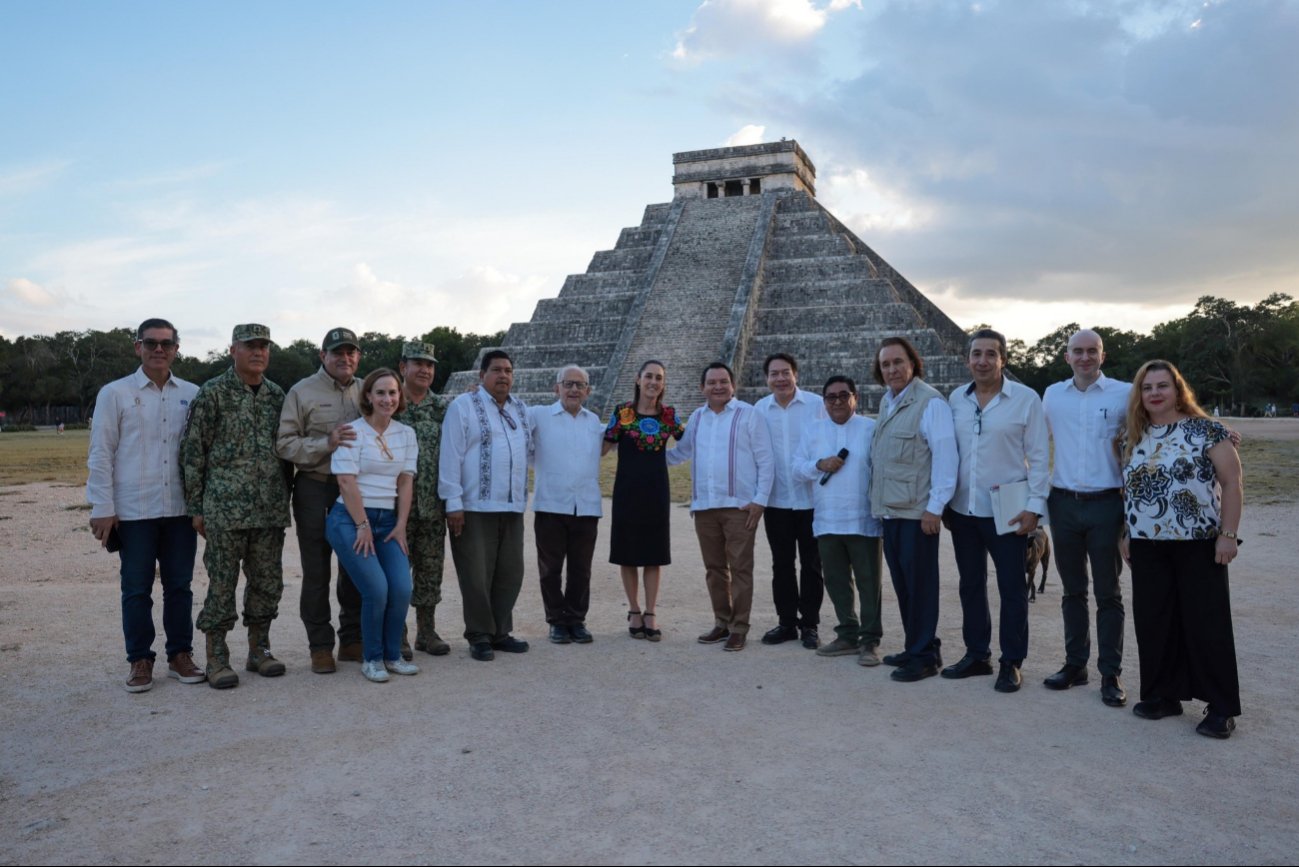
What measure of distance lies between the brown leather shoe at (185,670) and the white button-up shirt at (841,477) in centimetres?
325

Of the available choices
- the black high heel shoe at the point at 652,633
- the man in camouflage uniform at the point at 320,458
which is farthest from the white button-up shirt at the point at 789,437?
the man in camouflage uniform at the point at 320,458

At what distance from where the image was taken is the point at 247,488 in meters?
4.59

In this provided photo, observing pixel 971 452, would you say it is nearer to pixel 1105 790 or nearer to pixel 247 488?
pixel 1105 790

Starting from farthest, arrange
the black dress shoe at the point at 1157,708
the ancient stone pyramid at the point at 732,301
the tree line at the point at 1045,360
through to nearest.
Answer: the tree line at the point at 1045,360
the ancient stone pyramid at the point at 732,301
the black dress shoe at the point at 1157,708

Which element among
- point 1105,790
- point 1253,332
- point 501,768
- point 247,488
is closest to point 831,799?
point 1105,790

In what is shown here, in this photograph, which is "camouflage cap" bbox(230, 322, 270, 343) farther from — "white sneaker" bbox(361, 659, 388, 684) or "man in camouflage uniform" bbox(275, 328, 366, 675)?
"white sneaker" bbox(361, 659, 388, 684)

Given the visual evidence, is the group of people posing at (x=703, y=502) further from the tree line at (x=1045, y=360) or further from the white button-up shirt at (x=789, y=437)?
the tree line at (x=1045, y=360)

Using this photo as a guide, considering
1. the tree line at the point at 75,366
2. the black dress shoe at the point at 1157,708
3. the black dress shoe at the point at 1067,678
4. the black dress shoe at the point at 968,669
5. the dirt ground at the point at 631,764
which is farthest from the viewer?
the tree line at the point at 75,366

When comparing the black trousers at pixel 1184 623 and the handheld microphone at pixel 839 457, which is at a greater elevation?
the handheld microphone at pixel 839 457

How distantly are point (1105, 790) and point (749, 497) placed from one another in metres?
2.56

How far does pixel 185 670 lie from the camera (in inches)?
183

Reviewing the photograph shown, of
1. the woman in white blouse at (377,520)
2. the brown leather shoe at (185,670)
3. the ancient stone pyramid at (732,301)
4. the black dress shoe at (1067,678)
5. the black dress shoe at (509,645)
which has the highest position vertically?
the ancient stone pyramid at (732,301)

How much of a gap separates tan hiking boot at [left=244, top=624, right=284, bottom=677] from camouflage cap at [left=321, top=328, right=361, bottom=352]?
1.47 meters

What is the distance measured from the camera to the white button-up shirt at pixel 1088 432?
4.32 m
